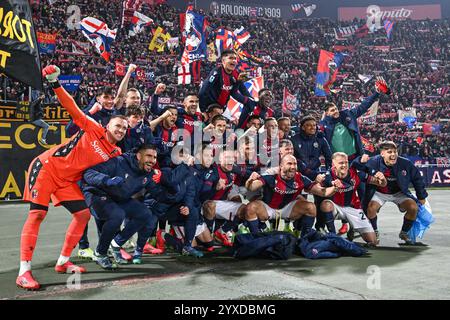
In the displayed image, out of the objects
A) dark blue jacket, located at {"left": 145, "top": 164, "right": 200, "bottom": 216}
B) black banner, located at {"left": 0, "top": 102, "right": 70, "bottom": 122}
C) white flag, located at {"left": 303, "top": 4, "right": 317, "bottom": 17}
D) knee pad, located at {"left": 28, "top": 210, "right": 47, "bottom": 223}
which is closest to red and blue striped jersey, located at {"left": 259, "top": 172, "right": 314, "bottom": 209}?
dark blue jacket, located at {"left": 145, "top": 164, "right": 200, "bottom": 216}

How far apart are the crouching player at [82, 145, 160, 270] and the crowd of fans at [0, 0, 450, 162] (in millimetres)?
10280

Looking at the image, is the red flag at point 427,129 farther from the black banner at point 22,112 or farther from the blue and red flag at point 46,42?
the black banner at point 22,112

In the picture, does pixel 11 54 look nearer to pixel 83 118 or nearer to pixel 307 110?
pixel 83 118

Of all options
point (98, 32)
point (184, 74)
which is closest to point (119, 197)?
point (184, 74)

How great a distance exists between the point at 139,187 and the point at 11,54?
2.66 metres

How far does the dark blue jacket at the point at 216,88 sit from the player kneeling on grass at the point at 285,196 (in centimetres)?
174

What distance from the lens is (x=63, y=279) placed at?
504 centimetres

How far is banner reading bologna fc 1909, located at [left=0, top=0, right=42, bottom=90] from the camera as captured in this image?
6438 mm

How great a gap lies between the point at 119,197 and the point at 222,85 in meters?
3.00

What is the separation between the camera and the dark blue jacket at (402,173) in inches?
291

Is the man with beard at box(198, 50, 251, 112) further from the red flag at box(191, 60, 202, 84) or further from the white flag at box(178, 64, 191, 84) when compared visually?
the red flag at box(191, 60, 202, 84)

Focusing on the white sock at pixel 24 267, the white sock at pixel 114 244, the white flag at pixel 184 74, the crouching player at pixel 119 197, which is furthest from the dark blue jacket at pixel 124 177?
the white flag at pixel 184 74

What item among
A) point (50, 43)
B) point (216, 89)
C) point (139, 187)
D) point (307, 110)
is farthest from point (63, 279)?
point (307, 110)
